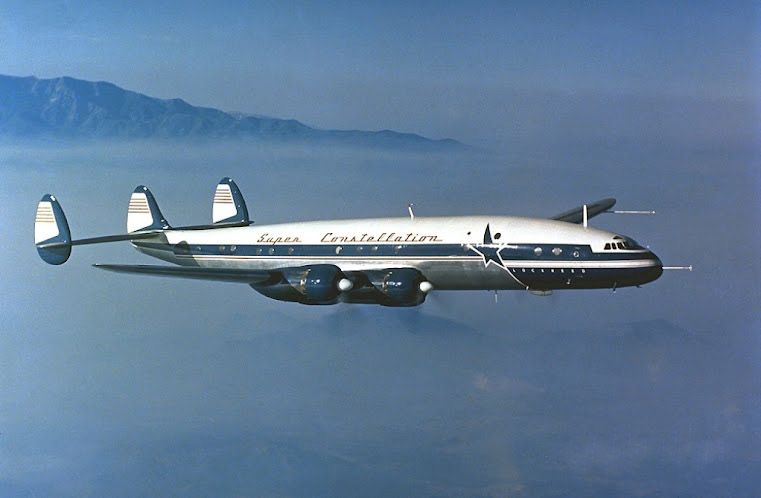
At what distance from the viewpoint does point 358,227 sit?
49719 mm

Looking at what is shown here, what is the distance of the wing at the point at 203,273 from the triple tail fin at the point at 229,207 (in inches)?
325

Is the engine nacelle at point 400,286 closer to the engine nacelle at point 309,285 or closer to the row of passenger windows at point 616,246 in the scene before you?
the engine nacelle at point 309,285

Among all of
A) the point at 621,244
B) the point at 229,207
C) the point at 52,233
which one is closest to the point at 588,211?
the point at 621,244

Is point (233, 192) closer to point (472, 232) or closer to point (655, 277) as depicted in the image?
point (472, 232)

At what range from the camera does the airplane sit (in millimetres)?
45031

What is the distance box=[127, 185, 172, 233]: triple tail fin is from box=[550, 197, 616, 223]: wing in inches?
717

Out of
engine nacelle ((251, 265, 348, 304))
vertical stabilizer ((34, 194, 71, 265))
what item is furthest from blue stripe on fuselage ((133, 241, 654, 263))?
vertical stabilizer ((34, 194, 71, 265))

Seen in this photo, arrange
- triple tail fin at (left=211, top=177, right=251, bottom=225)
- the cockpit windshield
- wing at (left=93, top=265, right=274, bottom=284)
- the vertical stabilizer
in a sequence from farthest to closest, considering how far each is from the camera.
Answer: triple tail fin at (left=211, top=177, right=251, bottom=225), the vertical stabilizer, wing at (left=93, top=265, right=274, bottom=284), the cockpit windshield

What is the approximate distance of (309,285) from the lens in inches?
1845

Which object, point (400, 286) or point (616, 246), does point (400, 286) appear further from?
point (616, 246)

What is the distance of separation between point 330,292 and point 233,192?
12.7 meters

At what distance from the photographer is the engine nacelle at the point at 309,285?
46.7 m

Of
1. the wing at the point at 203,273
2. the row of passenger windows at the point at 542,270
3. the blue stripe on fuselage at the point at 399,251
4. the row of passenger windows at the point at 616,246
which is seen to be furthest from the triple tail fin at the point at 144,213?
the row of passenger windows at the point at 616,246

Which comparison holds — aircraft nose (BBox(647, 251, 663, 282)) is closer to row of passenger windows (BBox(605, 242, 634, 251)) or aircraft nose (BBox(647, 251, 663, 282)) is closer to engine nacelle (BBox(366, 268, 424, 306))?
row of passenger windows (BBox(605, 242, 634, 251))
